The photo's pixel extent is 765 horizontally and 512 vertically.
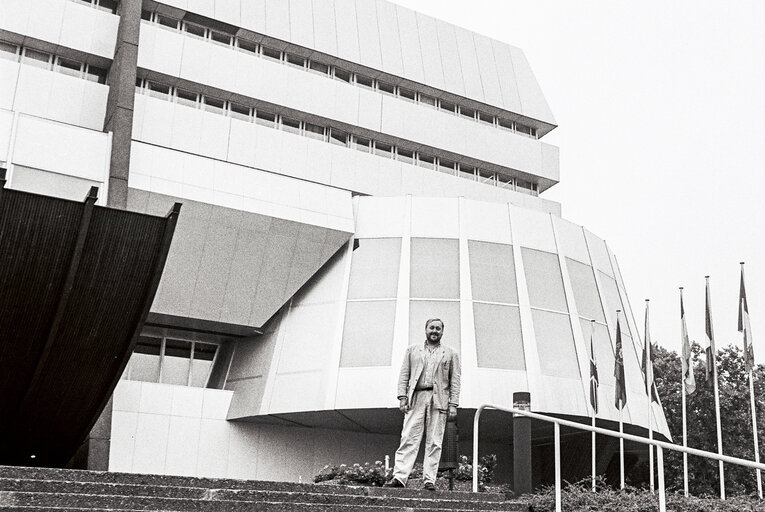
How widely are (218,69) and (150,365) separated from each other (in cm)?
929

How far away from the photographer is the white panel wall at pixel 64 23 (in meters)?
22.4

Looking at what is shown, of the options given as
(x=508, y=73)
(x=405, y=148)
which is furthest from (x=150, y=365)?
(x=508, y=73)

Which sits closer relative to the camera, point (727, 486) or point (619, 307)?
point (619, 307)

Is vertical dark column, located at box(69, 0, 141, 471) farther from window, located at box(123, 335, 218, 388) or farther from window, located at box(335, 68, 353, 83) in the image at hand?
window, located at box(335, 68, 353, 83)

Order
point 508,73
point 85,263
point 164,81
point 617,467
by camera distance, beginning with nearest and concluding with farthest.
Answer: point 85,263, point 164,81, point 617,467, point 508,73

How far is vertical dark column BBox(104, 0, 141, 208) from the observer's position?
18516mm

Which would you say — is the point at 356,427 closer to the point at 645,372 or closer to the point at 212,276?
the point at 212,276

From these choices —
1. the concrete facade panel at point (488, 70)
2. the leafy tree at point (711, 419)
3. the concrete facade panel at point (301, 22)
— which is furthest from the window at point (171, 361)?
the leafy tree at point (711, 419)

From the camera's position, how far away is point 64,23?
23031 millimetres

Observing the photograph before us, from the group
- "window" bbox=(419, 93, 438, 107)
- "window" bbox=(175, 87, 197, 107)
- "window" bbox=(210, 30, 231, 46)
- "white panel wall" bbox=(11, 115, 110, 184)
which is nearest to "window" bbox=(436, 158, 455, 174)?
"window" bbox=(419, 93, 438, 107)

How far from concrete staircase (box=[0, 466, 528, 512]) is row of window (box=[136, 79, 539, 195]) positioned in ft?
60.7

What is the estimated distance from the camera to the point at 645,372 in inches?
873

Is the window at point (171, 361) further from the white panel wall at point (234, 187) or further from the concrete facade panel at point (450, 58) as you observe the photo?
the concrete facade panel at point (450, 58)

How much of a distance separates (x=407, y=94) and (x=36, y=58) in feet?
39.9
